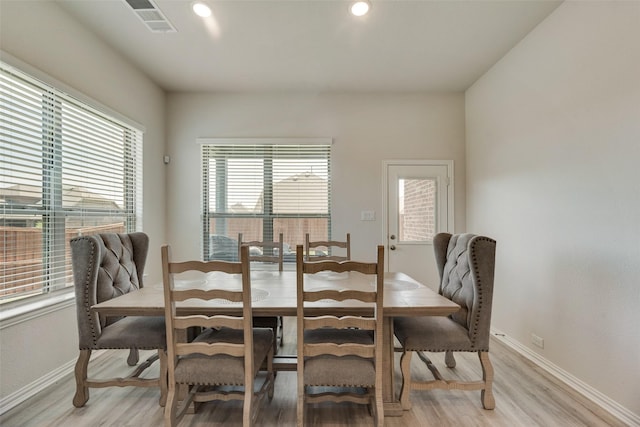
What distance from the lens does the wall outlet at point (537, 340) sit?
2388mm

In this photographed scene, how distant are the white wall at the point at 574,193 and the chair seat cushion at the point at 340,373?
5.23 feet

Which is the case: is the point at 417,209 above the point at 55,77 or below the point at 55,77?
below

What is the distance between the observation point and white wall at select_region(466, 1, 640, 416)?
1755 millimetres

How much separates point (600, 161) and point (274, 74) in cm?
293

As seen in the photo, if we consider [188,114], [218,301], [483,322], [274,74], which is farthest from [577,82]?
[188,114]

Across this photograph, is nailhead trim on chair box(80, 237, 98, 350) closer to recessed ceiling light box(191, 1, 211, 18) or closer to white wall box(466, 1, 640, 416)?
recessed ceiling light box(191, 1, 211, 18)

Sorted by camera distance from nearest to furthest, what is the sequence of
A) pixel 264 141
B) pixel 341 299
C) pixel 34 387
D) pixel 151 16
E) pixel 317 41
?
pixel 341 299 < pixel 34 387 < pixel 151 16 < pixel 317 41 < pixel 264 141

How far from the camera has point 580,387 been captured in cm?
201

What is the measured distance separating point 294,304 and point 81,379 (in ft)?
4.76

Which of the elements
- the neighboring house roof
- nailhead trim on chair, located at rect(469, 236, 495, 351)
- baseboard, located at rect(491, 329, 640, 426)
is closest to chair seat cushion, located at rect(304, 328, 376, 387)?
nailhead trim on chair, located at rect(469, 236, 495, 351)

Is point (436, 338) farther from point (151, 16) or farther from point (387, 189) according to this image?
point (151, 16)

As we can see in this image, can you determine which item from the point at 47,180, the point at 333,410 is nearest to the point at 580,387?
the point at 333,410

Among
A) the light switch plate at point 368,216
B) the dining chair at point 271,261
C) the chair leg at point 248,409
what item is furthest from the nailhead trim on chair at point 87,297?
the light switch plate at point 368,216

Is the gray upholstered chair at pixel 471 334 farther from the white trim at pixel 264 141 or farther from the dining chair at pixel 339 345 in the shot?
the white trim at pixel 264 141
